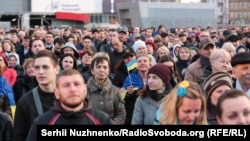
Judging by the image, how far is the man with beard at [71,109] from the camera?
4.13m

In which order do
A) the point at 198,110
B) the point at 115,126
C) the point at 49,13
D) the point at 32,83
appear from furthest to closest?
the point at 49,13, the point at 32,83, the point at 198,110, the point at 115,126

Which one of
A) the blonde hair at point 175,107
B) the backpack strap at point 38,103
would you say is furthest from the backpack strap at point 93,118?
the backpack strap at point 38,103

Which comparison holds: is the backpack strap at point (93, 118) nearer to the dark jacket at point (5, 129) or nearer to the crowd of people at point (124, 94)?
the crowd of people at point (124, 94)

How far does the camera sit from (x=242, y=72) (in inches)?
234

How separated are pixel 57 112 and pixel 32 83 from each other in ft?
11.9

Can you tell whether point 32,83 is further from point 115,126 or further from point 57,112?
point 115,126

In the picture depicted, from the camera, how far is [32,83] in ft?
25.4

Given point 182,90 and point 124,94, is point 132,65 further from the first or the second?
point 182,90

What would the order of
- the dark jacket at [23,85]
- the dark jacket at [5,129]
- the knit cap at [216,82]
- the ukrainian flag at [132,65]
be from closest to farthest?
1. the knit cap at [216,82]
2. the dark jacket at [5,129]
3. the ukrainian flag at [132,65]
4. the dark jacket at [23,85]

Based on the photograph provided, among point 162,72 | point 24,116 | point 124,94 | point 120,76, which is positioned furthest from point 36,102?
point 120,76

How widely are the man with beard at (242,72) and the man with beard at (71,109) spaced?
2071mm

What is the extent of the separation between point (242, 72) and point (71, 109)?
8.03 feet

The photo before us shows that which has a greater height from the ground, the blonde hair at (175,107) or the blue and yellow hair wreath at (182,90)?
the blue and yellow hair wreath at (182,90)

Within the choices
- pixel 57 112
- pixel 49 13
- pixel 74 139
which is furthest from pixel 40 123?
pixel 49 13
